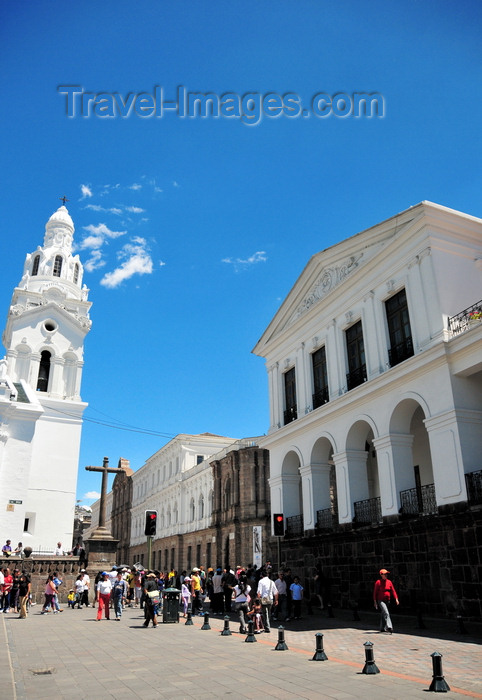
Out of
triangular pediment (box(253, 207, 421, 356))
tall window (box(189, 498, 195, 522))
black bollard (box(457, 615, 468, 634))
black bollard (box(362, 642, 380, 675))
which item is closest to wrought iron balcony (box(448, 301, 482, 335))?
triangular pediment (box(253, 207, 421, 356))

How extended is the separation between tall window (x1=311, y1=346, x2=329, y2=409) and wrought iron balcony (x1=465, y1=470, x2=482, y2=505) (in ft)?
26.2

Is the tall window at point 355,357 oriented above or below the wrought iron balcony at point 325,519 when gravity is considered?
above

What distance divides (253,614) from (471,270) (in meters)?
12.6

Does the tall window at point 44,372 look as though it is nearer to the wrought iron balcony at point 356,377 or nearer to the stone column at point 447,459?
the wrought iron balcony at point 356,377

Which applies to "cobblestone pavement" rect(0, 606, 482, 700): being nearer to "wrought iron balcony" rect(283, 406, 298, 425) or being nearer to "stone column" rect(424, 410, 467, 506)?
"stone column" rect(424, 410, 467, 506)

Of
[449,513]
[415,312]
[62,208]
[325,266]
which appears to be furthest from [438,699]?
[62,208]

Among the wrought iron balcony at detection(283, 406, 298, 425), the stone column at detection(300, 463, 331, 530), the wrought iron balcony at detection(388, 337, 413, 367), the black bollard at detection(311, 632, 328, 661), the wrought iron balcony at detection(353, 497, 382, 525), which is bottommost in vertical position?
the black bollard at detection(311, 632, 328, 661)

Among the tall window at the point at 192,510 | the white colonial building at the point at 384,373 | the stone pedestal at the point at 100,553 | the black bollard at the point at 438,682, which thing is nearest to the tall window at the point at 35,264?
the stone pedestal at the point at 100,553

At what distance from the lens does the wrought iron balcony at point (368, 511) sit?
18734 millimetres

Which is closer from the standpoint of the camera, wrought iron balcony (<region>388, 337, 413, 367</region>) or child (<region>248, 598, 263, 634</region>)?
child (<region>248, 598, 263, 634</region>)

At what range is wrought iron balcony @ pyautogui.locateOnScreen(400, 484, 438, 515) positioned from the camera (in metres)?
16.7

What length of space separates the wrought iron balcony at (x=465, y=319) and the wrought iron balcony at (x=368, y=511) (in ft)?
20.7

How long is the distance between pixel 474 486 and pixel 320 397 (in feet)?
28.4

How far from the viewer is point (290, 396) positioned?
83.3 feet
